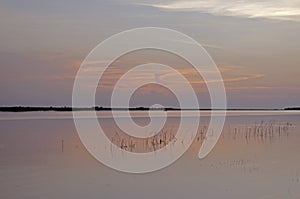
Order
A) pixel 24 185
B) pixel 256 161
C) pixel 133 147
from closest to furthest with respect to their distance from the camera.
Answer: pixel 24 185 < pixel 256 161 < pixel 133 147

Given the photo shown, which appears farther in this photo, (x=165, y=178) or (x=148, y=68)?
(x=148, y=68)

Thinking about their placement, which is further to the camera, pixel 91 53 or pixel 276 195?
pixel 91 53

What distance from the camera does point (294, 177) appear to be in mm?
12219

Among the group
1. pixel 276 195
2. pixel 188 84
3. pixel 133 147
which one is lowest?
pixel 276 195

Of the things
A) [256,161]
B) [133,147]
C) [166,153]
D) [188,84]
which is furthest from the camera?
[188,84]

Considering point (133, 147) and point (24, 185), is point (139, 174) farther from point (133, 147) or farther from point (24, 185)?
point (133, 147)

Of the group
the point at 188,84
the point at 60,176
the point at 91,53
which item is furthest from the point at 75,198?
the point at 188,84

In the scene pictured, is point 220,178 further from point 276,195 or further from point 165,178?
point 276,195

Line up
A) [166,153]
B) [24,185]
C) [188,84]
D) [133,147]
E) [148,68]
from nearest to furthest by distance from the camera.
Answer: [24,185] → [166,153] → [133,147] → [148,68] → [188,84]

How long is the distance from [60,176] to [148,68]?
9.58 metres

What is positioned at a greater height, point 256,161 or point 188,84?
point 188,84

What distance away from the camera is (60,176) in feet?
41.6

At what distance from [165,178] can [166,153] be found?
182 inches

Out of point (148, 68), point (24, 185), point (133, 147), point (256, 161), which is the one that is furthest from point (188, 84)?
point (24, 185)
